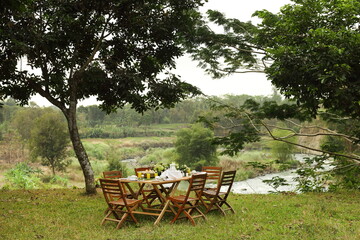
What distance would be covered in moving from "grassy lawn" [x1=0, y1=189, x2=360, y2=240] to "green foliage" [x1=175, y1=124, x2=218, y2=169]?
83.1 feet

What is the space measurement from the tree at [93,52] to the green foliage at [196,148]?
23908 millimetres

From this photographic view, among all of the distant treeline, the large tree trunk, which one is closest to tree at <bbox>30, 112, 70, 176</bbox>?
the large tree trunk

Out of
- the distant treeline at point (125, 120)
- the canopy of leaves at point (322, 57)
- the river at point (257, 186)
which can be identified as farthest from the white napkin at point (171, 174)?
the distant treeline at point (125, 120)

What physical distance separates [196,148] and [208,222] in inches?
1150

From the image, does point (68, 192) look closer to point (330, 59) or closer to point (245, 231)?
point (245, 231)

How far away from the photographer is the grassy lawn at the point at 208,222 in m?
5.23

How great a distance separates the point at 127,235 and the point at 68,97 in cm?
599

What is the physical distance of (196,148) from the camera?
115 ft

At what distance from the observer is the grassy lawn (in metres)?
5.23

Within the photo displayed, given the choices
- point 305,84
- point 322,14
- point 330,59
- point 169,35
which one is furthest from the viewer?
point 169,35

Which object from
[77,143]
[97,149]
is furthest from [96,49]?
[97,149]

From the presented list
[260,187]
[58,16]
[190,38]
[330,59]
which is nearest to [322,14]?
[330,59]

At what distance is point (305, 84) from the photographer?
21.7ft

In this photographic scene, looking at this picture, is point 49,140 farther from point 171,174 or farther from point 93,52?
point 171,174
